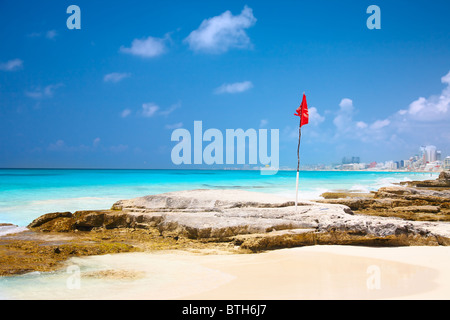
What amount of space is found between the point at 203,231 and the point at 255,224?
1212mm

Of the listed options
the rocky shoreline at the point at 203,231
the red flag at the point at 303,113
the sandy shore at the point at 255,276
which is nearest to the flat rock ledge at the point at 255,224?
the rocky shoreline at the point at 203,231

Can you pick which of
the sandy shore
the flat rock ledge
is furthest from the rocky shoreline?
the sandy shore

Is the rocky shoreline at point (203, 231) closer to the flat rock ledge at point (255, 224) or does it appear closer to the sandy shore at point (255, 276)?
the flat rock ledge at point (255, 224)

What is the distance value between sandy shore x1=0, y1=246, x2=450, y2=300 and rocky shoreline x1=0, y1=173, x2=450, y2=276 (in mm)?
414

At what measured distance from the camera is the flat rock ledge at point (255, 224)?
700 cm

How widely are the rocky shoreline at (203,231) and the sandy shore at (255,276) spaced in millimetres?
414

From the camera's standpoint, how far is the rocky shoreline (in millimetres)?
6684

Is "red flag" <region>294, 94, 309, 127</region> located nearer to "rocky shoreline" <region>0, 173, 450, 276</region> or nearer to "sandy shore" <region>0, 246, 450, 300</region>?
"rocky shoreline" <region>0, 173, 450, 276</region>

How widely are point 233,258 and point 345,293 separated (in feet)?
7.88

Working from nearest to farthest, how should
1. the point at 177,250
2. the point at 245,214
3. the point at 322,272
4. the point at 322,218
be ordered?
1. the point at 322,272
2. the point at 177,250
3. the point at 322,218
4. the point at 245,214

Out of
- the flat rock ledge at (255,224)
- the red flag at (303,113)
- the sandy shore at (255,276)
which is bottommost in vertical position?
the sandy shore at (255,276)
